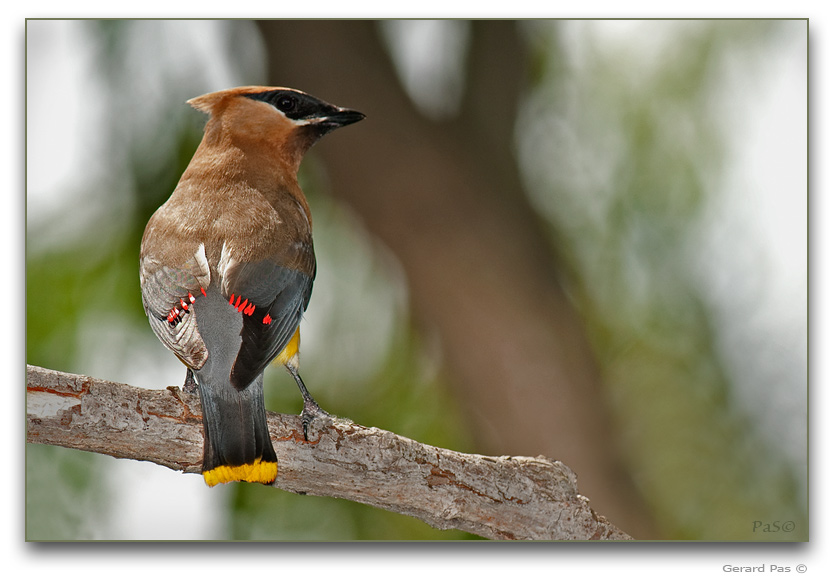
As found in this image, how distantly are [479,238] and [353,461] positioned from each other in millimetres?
834

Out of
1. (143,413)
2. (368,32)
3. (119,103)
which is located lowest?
(143,413)

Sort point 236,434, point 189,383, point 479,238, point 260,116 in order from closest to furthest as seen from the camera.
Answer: point 236,434
point 189,383
point 260,116
point 479,238

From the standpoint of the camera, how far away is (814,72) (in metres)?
2.69

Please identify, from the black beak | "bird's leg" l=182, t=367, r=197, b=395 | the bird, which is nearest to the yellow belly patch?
the bird

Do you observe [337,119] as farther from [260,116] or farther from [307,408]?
[307,408]

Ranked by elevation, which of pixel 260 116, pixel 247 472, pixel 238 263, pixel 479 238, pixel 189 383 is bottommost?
pixel 247 472

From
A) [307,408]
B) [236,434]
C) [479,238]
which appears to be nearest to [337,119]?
[479,238]

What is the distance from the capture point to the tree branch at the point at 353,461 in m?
2.37

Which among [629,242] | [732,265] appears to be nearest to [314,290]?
[629,242]

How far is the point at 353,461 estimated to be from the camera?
2.46 m

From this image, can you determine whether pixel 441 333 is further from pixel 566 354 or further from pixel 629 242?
pixel 629 242

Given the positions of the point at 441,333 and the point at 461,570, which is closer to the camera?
the point at 461,570

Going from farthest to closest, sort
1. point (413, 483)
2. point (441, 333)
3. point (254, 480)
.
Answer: point (441, 333) → point (413, 483) → point (254, 480)

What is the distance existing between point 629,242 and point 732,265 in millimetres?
314
